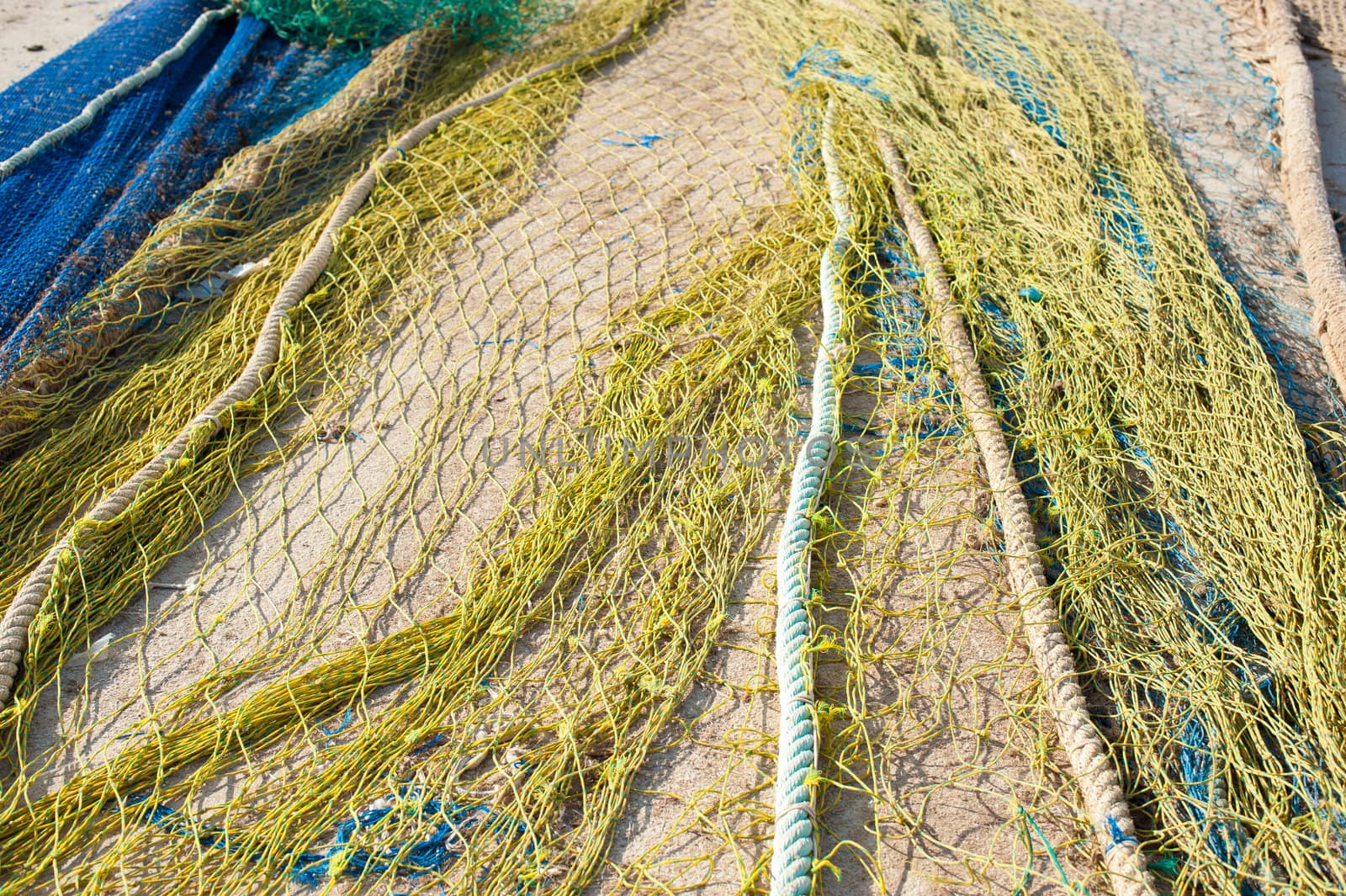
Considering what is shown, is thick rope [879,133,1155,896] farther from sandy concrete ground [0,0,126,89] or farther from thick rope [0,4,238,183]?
sandy concrete ground [0,0,126,89]

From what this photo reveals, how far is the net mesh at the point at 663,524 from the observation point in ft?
6.73

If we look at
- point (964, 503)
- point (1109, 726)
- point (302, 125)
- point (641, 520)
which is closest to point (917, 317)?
point (964, 503)

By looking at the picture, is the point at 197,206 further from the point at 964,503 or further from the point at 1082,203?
the point at 1082,203

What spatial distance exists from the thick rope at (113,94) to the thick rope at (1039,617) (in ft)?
10.3

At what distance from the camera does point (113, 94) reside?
12.8 ft

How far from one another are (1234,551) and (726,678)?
4.27 feet

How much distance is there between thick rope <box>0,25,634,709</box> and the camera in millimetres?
2326

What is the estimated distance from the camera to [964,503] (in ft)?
8.78

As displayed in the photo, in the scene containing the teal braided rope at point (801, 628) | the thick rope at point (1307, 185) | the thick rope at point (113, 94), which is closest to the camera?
the teal braided rope at point (801, 628)

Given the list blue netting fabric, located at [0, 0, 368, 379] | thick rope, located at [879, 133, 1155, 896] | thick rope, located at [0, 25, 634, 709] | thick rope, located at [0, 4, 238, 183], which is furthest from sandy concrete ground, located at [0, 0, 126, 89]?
thick rope, located at [879, 133, 1155, 896]

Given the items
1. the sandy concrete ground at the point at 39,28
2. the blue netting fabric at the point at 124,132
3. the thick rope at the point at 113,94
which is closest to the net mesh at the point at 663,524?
the blue netting fabric at the point at 124,132

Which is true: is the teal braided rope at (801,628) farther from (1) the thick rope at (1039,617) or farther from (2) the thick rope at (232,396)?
(2) the thick rope at (232,396)

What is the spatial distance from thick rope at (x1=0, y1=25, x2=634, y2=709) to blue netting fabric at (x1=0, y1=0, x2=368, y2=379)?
1.90 ft

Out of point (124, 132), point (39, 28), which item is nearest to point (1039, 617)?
point (124, 132)
